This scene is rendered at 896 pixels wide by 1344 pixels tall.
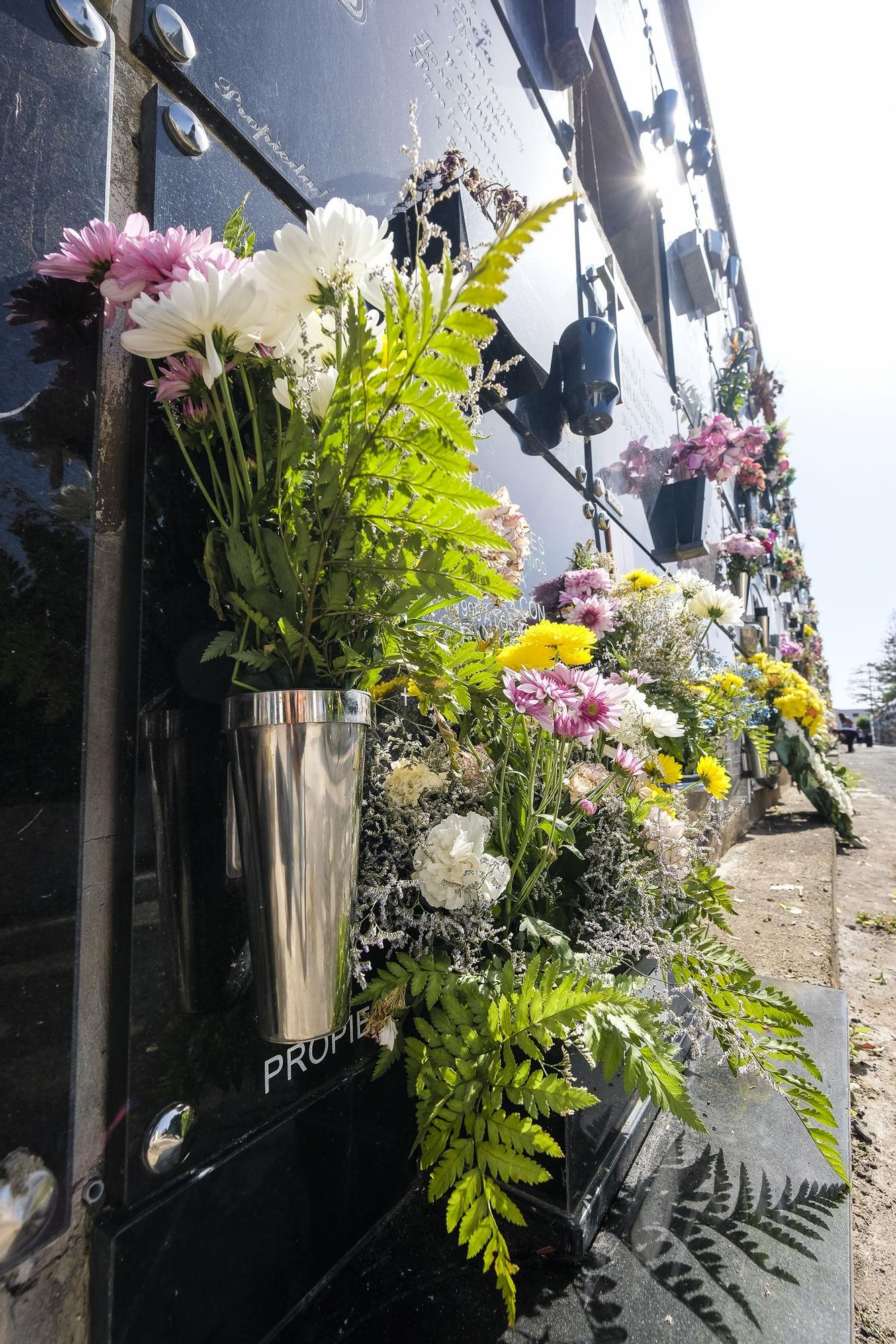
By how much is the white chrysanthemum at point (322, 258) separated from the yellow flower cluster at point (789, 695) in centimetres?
580

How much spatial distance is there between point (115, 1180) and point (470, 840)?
25.8 inches

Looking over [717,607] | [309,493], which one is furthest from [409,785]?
[717,607]

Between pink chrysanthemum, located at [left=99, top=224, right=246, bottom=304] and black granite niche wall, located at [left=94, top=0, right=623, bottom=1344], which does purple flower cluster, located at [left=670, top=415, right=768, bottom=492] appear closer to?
black granite niche wall, located at [left=94, top=0, right=623, bottom=1344]

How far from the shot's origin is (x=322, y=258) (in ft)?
2.63

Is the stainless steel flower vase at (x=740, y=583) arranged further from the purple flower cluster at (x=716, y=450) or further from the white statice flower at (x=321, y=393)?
the white statice flower at (x=321, y=393)

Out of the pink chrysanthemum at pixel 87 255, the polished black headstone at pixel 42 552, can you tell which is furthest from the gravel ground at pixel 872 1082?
the pink chrysanthemum at pixel 87 255

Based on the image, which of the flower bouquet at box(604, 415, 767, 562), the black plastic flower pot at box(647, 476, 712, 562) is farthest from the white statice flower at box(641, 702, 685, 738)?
the black plastic flower pot at box(647, 476, 712, 562)

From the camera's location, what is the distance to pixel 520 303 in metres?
2.52

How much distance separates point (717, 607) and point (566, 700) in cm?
175

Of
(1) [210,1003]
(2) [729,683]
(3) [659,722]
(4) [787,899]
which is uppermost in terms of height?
(2) [729,683]

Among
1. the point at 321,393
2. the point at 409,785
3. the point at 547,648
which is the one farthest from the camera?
the point at 547,648

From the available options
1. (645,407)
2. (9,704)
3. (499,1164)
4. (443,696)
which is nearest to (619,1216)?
(499,1164)

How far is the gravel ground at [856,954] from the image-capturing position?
4.83ft

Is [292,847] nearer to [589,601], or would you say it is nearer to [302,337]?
[302,337]
